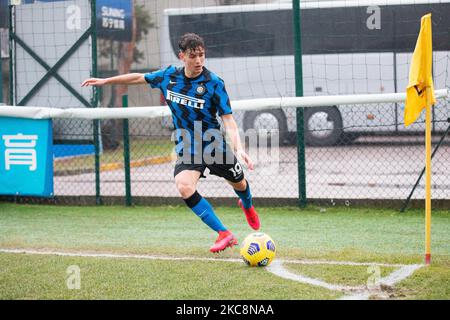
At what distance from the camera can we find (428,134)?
20.2ft

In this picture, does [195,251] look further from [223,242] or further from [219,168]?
[219,168]

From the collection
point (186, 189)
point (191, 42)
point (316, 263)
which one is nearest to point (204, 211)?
point (186, 189)

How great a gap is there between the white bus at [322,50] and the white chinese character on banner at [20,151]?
160 inches

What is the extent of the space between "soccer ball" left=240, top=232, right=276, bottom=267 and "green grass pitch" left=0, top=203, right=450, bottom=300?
9 centimetres

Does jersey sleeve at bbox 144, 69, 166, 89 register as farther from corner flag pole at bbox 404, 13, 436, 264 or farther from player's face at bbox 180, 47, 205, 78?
corner flag pole at bbox 404, 13, 436, 264

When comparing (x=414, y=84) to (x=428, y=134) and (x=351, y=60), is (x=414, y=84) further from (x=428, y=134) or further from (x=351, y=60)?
(x=351, y=60)

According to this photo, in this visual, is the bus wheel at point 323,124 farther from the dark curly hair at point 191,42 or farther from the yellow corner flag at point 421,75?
the yellow corner flag at point 421,75

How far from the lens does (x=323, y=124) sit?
18.8m

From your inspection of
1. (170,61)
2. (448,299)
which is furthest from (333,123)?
(448,299)

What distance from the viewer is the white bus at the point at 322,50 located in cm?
1275

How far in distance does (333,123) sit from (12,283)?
529 inches

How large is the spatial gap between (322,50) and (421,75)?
9764 mm

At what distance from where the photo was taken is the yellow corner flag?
19.3 ft

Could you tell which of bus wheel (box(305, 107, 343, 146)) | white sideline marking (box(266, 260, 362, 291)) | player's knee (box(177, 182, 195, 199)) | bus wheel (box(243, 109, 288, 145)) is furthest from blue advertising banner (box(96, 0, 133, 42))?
white sideline marking (box(266, 260, 362, 291))
